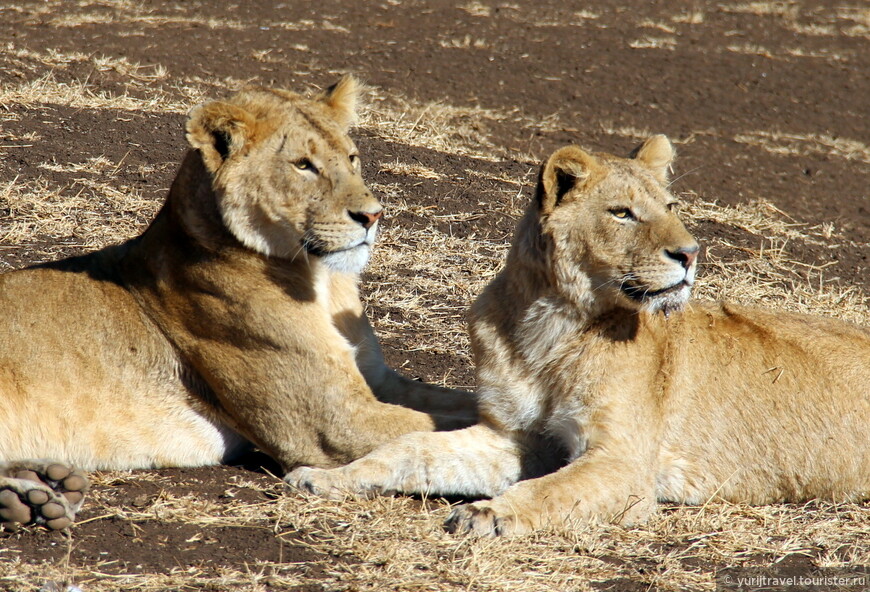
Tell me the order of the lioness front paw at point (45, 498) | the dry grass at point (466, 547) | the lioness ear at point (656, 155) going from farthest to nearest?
the lioness ear at point (656, 155)
the lioness front paw at point (45, 498)
the dry grass at point (466, 547)

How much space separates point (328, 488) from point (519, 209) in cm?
376

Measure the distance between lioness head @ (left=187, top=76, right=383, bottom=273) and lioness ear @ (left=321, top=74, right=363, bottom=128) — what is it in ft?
1.09

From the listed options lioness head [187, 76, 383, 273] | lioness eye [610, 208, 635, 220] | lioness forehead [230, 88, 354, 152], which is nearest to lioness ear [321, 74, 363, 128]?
lioness forehead [230, 88, 354, 152]

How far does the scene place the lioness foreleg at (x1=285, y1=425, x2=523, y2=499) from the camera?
3.86 metres

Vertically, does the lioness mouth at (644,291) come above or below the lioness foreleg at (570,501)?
above

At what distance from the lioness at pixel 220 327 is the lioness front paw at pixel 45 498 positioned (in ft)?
1.24

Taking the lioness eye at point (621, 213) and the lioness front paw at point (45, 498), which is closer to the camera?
the lioness front paw at point (45, 498)

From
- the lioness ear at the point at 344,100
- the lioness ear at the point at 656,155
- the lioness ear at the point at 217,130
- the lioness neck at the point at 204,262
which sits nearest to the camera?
the lioness ear at the point at 217,130

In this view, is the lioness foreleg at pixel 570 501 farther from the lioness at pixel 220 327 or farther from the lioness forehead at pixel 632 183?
the lioness forehead at pixel 632 183

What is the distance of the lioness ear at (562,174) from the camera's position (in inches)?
156

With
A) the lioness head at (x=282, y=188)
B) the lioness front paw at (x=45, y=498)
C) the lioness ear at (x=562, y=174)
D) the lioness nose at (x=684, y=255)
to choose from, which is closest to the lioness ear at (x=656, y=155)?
the lioness ear at (x=562, y=174)

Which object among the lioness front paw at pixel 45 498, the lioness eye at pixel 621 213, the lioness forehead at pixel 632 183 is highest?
the lioness forehead at pixel 632 183

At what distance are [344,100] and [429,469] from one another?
1539mm

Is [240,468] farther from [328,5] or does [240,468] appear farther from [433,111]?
[328,5]
